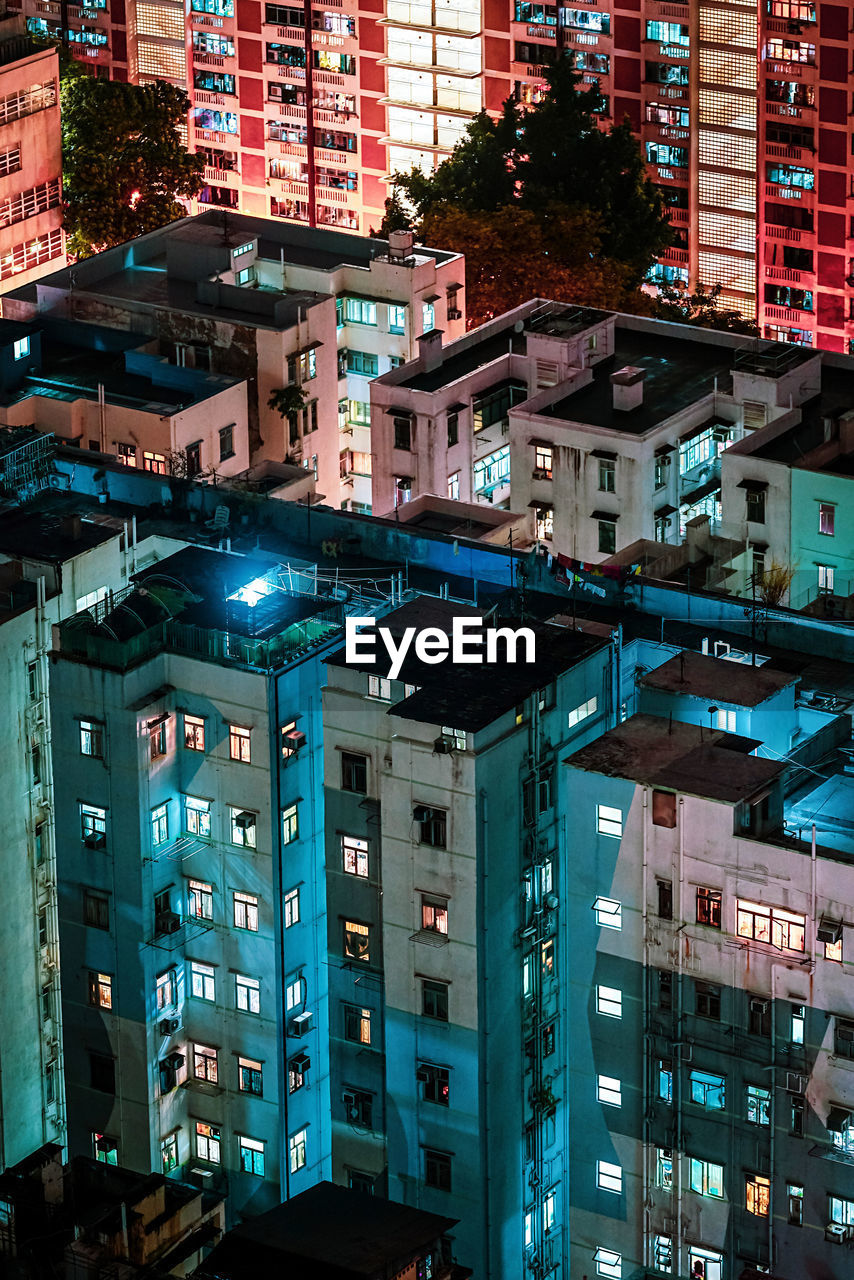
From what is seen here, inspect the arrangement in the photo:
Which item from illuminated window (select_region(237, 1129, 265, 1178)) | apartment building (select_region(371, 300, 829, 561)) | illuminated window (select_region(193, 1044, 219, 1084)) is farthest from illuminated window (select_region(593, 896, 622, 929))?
apartment building (select_region(371, 300, 829, 561))

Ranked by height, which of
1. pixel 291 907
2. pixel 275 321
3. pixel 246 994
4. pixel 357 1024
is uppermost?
pixel 275 321

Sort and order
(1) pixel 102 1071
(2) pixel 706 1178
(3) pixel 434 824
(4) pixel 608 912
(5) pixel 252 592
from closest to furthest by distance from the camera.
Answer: (4) pixel 608 912, (2) pixel 706 1178, (3) pixel 434 824, (1) pixel 102 1071, (5) pixel 252 592

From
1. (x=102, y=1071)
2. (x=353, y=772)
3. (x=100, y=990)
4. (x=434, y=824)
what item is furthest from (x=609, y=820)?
(x=102, y=1071)

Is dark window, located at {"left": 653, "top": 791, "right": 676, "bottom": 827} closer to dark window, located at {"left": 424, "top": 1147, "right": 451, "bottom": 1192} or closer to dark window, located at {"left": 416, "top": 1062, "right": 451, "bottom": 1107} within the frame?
dark window, located at {"left": 416, "top": 1062, "right": 451, "bottom": 1107}

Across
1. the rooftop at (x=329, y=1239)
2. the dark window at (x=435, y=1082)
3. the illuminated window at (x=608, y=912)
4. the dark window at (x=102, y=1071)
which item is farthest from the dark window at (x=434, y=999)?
the dark window at (x=102, y=1071)

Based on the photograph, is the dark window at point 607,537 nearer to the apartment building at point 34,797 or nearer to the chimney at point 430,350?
the chimney at point 430,350

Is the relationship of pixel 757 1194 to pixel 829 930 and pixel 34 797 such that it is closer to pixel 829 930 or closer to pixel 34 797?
pixel 829 930

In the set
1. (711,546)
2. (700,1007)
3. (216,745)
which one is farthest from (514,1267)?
(711,546)
